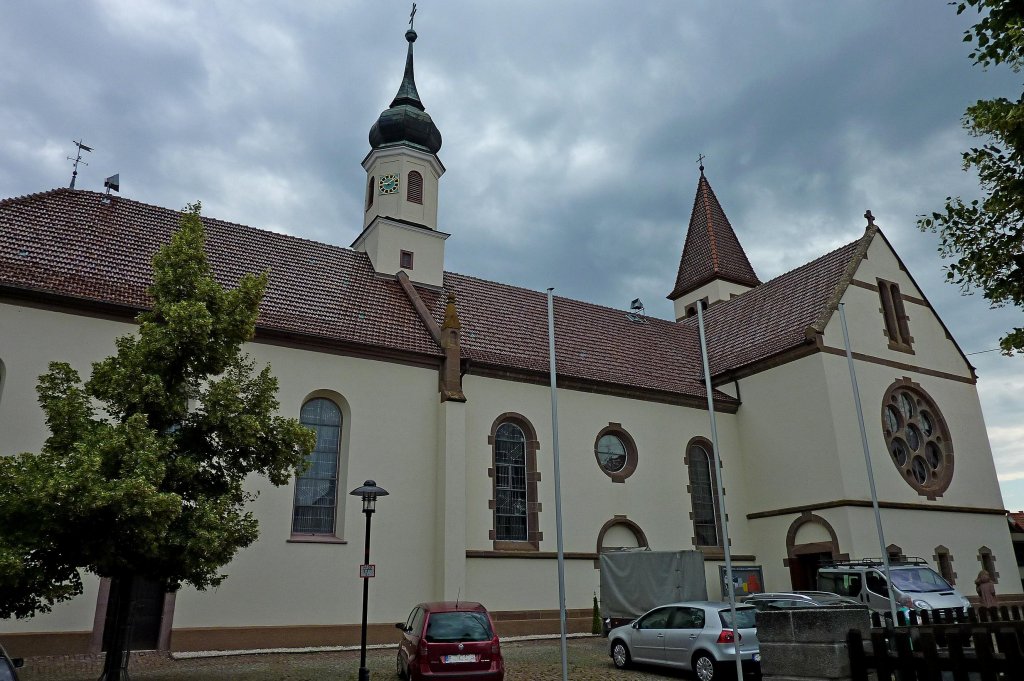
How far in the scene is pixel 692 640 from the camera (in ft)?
41.6

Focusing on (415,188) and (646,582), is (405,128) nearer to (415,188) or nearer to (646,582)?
(415,188)

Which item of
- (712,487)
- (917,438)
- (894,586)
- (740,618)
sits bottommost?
(740,618)

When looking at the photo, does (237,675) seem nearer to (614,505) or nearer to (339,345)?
(339,345)

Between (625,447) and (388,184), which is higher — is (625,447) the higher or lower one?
the lower one

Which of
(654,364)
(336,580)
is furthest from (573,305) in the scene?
(336,580)

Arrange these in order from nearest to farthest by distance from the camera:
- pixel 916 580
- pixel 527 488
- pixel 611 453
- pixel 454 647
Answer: pixel 454 647 → pixel 916 580 → pixel 527 488 → pixel 611 453

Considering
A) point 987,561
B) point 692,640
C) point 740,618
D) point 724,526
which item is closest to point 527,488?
point 692,640

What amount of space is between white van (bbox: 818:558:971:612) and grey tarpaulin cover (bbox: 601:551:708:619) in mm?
3135

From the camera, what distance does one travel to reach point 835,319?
23750mm

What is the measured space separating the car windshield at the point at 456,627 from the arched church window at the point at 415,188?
1682 cm

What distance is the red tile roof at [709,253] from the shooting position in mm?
36312

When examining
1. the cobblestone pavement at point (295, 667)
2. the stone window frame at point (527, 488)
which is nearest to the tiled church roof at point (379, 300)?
the stone window frame at point (527, 488)

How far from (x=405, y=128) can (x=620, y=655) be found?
1910 cm

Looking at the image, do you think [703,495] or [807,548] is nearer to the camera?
[807,548]
